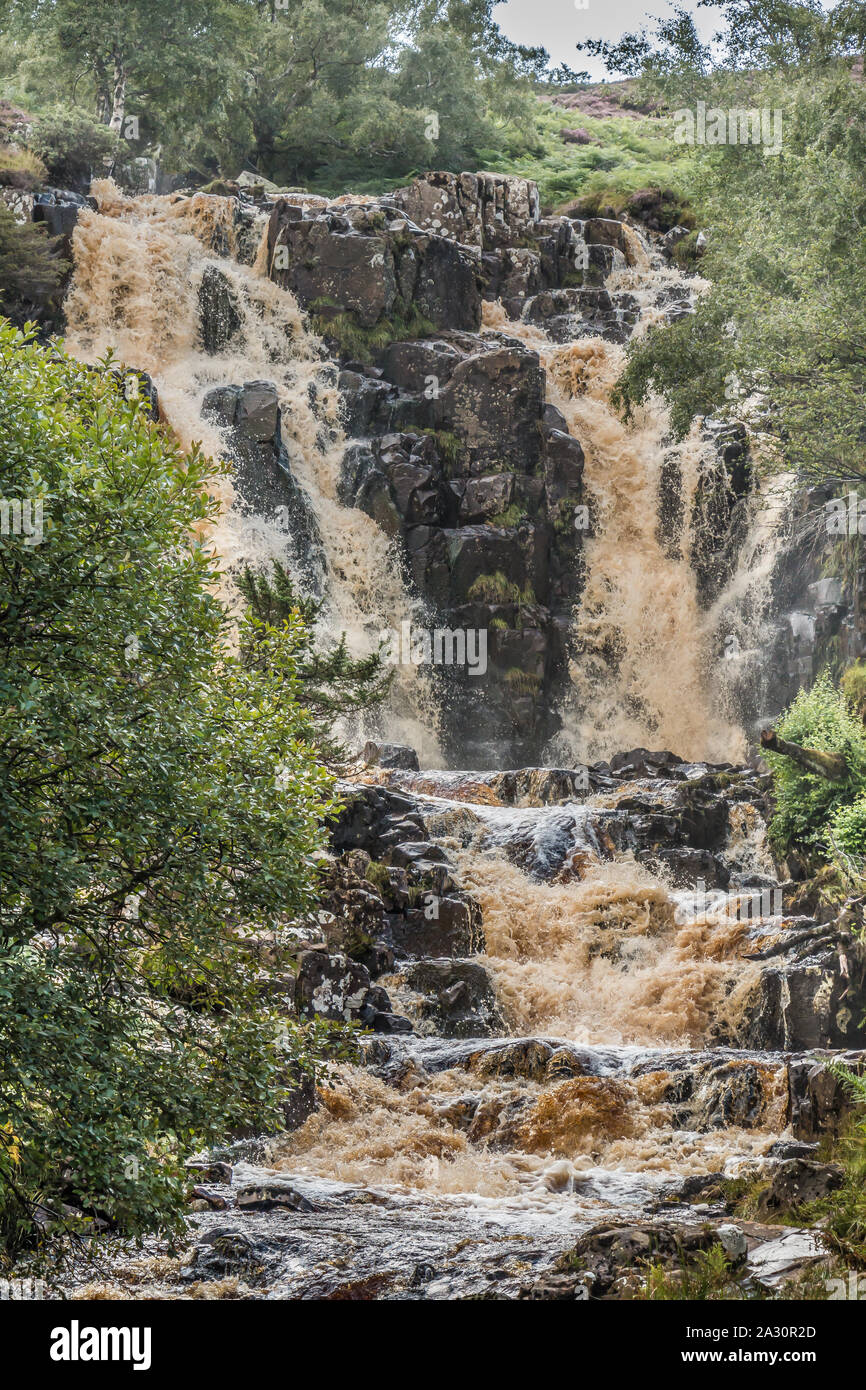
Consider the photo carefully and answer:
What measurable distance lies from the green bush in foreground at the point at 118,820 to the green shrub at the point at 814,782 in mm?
13750

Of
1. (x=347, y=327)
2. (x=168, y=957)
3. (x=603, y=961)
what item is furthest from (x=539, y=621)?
(x=168, y=957)

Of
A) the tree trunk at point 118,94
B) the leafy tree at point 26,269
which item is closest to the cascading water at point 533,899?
the leafy tree at point 26,269

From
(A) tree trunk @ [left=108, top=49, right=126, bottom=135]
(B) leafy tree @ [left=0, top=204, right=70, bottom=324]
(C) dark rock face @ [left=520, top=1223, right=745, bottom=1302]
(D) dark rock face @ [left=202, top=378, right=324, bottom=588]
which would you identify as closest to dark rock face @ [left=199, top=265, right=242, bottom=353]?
(D) dark rock face @ [left=202, top=378, right=324, bottom=588]

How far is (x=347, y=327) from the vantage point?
35.7 m

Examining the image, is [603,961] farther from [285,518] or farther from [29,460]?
[285,518]

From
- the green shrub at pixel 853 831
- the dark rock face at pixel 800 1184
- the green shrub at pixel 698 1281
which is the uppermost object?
the green shrub at pixel 853 831

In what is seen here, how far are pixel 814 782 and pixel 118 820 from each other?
52.4 feet

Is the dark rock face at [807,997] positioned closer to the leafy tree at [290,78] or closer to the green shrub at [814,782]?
the green shrub at [814,782]

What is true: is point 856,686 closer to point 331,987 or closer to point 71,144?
point 331,987

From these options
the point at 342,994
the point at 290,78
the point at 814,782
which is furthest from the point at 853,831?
the point at 290,78

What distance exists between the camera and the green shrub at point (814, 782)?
21203mm

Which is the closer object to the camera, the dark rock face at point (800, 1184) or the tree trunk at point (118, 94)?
the dark rock face at point (800, 1184)

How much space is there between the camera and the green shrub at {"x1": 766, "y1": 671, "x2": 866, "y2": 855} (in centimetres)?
2120

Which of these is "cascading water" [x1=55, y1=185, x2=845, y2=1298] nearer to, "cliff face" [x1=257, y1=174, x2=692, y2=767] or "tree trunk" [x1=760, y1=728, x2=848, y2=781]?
"cliff face" [x1=257, y1=174, x2=692, y2=767]
